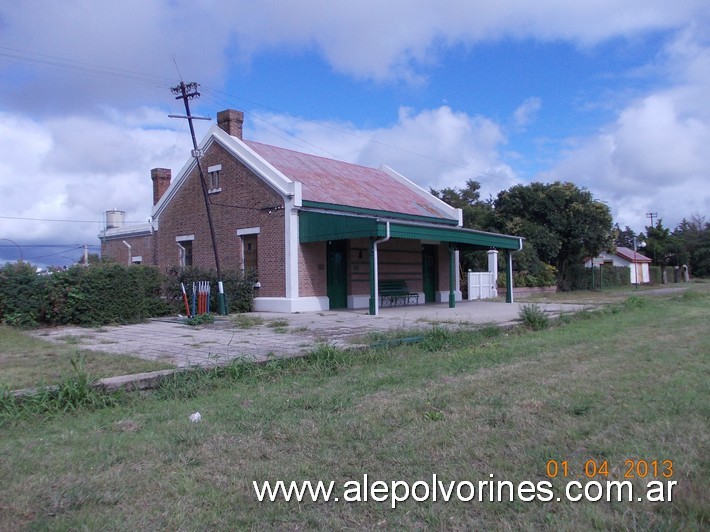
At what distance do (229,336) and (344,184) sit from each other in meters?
13.0

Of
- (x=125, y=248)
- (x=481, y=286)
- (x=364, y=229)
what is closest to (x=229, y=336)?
(x=364, y=229)

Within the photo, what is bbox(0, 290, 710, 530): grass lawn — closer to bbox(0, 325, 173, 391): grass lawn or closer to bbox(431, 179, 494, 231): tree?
bbox(0, 325, 173, 391): grass lawn

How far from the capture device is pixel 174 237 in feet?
82.3

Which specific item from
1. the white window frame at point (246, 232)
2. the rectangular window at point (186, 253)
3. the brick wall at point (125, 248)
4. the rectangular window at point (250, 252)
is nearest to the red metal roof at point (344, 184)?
the white window frame at point (246, 232)

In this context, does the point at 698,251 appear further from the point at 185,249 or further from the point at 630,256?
the point at 185,249

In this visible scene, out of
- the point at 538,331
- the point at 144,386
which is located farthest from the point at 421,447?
the point at 538,331

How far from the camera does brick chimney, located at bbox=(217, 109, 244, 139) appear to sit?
2280 cm

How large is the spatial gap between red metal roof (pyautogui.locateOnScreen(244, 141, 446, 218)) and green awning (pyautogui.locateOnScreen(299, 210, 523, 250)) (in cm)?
125

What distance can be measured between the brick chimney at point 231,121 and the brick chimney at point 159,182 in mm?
5529

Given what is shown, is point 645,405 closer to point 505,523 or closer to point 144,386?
point 505,523

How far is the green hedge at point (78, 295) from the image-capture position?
15031 mm

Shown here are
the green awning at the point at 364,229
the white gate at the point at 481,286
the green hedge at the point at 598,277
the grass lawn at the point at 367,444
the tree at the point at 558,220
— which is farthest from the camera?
the green hedge at the point at 598,277

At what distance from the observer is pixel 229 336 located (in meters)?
12.3
